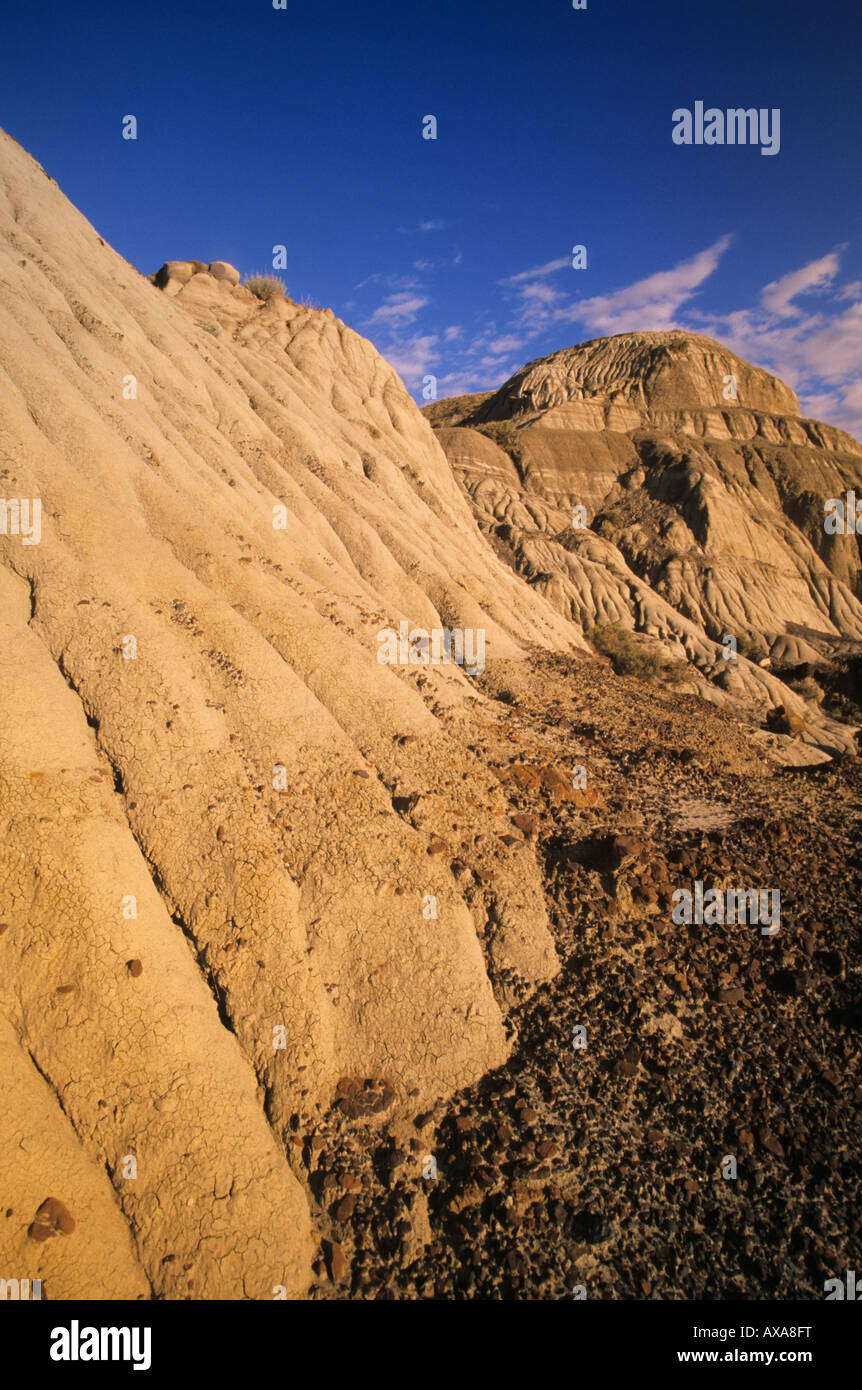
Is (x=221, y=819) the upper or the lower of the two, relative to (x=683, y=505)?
lower

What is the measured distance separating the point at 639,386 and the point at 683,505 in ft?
57.4

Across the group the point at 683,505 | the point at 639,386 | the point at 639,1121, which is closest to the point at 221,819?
the point at 639,1121

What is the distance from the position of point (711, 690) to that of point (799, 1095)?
18.3m

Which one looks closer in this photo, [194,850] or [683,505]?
[194,850]

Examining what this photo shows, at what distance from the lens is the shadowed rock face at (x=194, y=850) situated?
476 centimetres

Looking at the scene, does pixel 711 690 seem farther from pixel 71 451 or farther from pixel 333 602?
pixel 71 451

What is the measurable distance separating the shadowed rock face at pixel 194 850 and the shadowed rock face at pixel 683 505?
17.5m

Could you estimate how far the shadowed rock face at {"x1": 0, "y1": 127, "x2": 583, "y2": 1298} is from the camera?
476 centimetres

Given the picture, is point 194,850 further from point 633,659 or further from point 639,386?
point 639,386

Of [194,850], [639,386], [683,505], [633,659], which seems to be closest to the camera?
[194,850]

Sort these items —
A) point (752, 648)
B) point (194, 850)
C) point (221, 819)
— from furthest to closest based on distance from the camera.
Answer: point (752, 648) < point (221, 819) < point (194, 850)

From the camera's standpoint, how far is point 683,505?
119ft

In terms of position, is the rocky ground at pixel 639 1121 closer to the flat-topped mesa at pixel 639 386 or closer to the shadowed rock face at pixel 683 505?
the shadowed rock face at pixel 683 505

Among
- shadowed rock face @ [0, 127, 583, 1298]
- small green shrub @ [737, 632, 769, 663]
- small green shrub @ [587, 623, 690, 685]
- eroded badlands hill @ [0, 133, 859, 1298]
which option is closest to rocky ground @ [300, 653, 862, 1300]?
eroded badlands hill @ [0, 133, 859, 1298]
